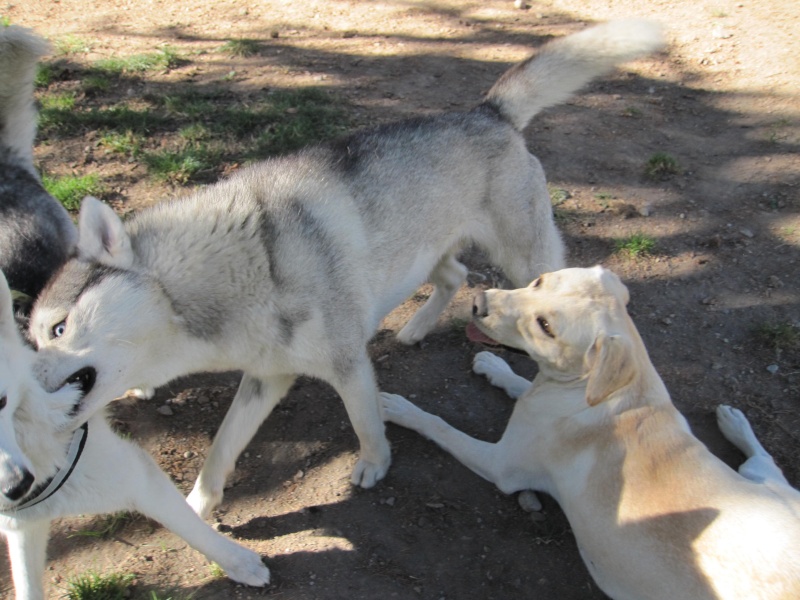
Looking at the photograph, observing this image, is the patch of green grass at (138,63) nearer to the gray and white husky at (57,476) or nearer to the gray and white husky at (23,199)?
the gray and white husky at (23,199)

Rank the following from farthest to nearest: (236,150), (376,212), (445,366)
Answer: (236,150) → (445,366) → (376,212)

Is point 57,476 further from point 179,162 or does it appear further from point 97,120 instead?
point 97,120

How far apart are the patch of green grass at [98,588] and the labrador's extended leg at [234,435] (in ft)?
1.34

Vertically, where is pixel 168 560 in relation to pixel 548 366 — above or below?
below

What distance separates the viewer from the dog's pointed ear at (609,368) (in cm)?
248

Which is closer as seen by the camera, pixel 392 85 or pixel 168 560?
pixel 168 560

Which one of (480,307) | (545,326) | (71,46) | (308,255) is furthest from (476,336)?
(71,46)

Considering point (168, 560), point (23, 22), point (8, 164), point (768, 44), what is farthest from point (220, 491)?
point (768, 44)

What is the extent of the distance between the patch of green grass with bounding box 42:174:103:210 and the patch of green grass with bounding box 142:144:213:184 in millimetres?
379

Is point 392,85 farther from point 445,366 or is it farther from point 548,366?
point 548,366

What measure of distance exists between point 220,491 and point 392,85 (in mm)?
3745

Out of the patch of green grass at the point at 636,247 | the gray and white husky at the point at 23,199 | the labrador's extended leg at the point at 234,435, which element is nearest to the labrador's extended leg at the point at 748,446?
the patch of green grass at the point at 636,247

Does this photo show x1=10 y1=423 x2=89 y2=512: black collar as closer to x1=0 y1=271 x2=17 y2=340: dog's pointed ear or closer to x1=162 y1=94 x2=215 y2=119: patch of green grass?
x1=0 y1=271 x2=17 y2=340: dog's pointed ear

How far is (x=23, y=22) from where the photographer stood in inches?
243
